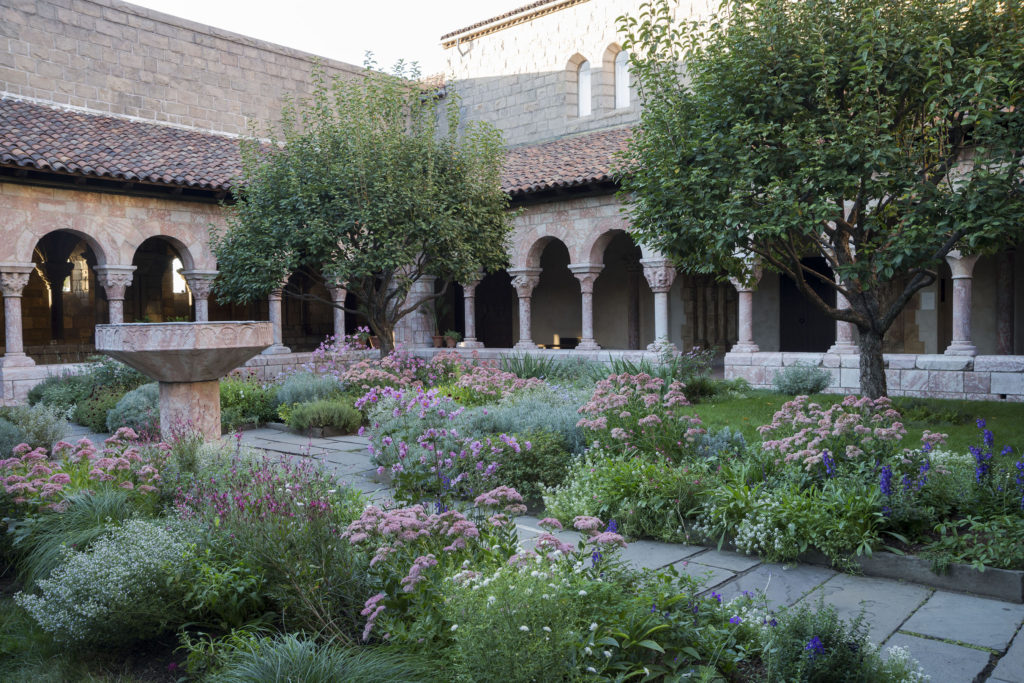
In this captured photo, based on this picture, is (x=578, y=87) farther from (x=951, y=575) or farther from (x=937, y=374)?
(x=951, y=575)

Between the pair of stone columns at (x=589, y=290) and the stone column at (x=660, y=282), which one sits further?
the pair of stone columns at (x=589, y=290)

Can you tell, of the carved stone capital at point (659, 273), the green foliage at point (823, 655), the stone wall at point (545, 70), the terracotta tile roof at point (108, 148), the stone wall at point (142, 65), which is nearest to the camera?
the green foliage at point (823, 655)

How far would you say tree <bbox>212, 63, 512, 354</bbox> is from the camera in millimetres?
10609

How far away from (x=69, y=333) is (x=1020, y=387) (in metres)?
19.8

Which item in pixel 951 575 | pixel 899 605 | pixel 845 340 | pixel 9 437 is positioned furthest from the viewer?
pixel 845 340

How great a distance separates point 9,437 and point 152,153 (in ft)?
30.3

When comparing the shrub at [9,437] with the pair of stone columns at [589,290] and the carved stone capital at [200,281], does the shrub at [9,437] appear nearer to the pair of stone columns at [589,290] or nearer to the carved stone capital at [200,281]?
the carved stone capital at [200,281]

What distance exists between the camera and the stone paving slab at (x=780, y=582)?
12.1 ft

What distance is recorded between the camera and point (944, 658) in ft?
9.86

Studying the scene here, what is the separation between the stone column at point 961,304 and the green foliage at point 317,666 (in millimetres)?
10497

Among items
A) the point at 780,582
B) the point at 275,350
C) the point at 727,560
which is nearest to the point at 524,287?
the point at 275,350

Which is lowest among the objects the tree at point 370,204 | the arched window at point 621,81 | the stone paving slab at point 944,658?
the stone paving slab at point 944,658

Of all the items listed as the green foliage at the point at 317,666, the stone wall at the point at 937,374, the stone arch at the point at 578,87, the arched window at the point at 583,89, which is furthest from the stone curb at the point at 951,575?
the arched window at the point at 583,89

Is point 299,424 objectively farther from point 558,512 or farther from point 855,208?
point 855,208
